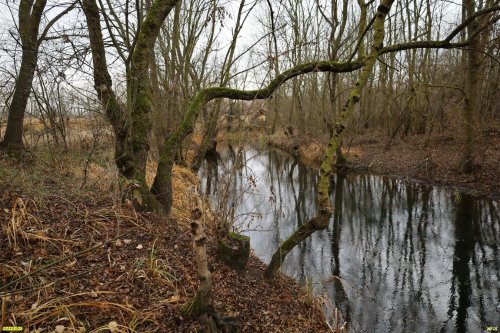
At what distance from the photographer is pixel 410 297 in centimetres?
579

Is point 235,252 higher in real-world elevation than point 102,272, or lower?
lower

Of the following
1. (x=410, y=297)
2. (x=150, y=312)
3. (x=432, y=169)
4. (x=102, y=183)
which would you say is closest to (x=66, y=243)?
(x=150, y=312)

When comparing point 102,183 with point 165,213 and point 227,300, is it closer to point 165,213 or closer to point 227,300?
point 165,213

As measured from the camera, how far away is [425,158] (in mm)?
14578

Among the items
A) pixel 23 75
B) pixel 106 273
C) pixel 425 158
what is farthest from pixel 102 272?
pixel 425 158

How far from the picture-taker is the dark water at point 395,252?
531 centimetres

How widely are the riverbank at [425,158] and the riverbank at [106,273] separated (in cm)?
767

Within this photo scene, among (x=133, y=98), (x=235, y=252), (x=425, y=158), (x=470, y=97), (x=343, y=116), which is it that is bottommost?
(x=235, y=252)

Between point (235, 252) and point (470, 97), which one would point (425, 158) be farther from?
point (235, 252)

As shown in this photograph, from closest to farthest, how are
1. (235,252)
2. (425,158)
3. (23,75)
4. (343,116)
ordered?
(343,116)
(235,252)
(23,75)
(425,158)

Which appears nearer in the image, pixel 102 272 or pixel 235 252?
pixel 102 272

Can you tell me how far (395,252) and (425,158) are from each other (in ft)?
27.8

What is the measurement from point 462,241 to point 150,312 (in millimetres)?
7362

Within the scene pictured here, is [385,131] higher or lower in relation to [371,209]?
higher
